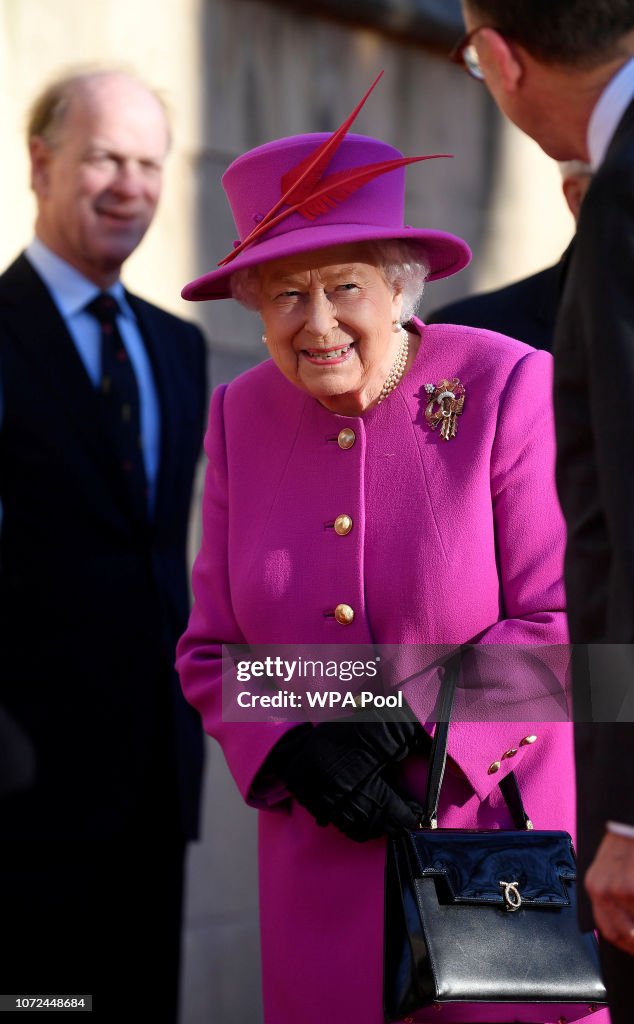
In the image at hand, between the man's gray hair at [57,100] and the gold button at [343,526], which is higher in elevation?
the man's gray hair at [57,100]

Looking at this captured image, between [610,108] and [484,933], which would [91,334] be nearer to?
[484,933]

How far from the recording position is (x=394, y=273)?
2900 mm

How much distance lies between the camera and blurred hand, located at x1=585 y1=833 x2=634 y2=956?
1.86 metres

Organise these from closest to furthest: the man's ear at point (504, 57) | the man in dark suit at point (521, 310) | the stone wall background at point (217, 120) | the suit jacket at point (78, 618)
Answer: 1. the man's ear at point (504, 57)
2. the man in dark suit at point (521, 310)
3. the suit jacket at point (78, 618)
4. the stone wall background at point (217, 120)

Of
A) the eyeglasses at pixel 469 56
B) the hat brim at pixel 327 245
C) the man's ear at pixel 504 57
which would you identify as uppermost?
the eyeglasses at pixel 469 56

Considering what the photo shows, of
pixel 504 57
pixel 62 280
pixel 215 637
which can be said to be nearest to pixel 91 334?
pixel 62 280

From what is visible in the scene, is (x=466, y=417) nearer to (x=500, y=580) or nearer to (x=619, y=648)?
(x=500, y=580)

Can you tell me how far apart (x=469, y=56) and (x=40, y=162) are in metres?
2.57

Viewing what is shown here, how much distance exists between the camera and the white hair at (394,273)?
288cm

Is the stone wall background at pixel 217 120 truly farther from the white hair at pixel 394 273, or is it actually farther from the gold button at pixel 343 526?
the gold button at pixel 343 526

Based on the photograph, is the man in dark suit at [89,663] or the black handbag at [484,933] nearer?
the black handbag at [484,933]

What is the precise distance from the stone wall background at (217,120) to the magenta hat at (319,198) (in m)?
2.07

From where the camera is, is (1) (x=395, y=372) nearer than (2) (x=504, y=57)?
No

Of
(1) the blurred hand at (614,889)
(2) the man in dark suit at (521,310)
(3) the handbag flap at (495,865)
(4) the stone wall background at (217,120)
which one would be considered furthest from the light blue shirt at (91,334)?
(1) the blurred hand at (614,889)
